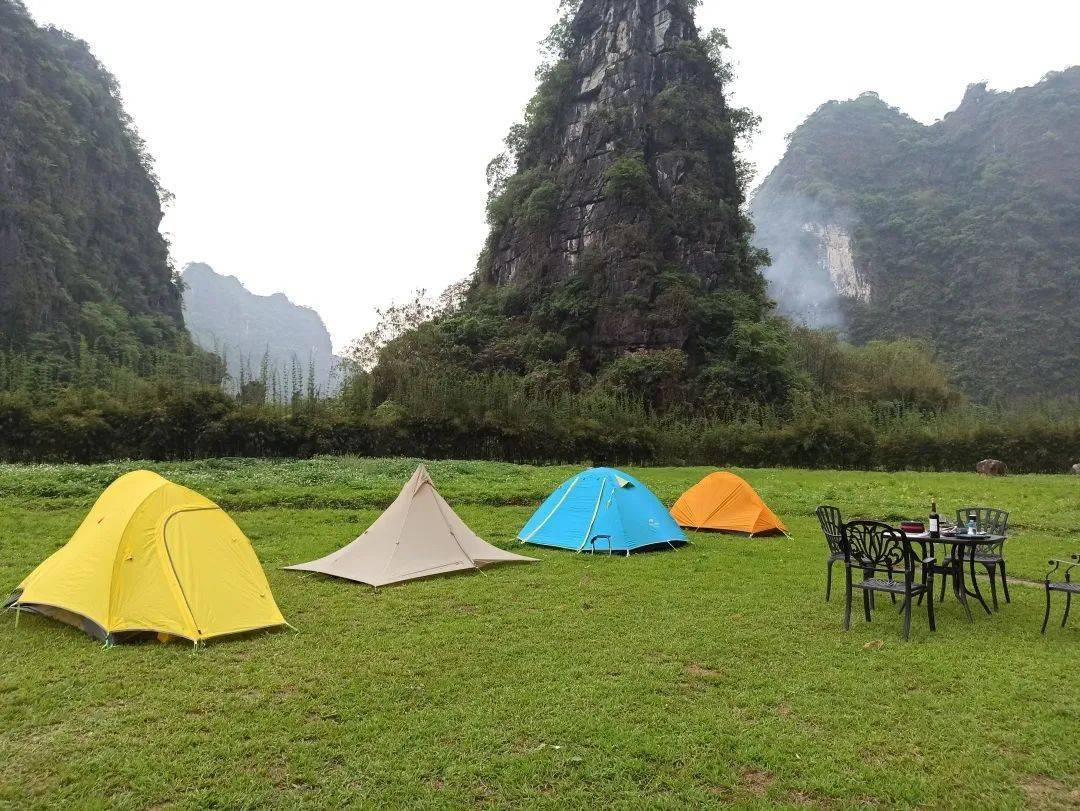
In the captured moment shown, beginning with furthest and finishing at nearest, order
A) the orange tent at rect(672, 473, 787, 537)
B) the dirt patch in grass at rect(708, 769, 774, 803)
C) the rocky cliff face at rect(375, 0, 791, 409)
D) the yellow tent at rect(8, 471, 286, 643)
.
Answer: the rocky cliff face at rect(375, 0, 791, 409) < the orange tent at rect(672, 473, 787, 537) < the yellow tent at rect(8, 471, 286, 643) < the dirt patch in grass at rect(708, 769, 774, 803)

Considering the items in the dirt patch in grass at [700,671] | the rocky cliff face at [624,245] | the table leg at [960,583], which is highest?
the rocky cliff face at [624,245]

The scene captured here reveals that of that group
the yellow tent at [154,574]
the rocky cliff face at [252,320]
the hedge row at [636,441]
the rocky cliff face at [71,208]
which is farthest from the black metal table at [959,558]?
the rocky cliff face at [252,320]

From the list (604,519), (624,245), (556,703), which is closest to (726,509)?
(604,519)

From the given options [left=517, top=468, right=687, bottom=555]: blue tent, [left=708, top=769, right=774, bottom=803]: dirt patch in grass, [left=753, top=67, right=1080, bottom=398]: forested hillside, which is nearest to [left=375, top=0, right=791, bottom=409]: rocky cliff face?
[left=517, top=468, right=687, bottom=555]: blue tent

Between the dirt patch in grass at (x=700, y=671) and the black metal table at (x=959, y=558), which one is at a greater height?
the black metal table at (x=959, y=558)

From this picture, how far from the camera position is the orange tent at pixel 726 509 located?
1309cm

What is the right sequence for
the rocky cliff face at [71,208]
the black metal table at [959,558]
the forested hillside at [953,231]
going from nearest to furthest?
the black metal table at [959,558], the rocky cliff face at [71,208], the forested hillside at [953,231]

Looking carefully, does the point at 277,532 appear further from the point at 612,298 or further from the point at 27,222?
the point at 27,222

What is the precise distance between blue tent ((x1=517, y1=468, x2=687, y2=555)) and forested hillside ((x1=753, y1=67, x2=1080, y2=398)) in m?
52.5

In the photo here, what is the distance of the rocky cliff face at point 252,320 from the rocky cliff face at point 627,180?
86837 millimetres

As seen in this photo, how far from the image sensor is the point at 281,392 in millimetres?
27234

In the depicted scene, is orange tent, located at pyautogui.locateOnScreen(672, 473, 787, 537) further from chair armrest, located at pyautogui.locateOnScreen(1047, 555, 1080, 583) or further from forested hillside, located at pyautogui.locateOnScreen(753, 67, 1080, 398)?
forested hillside, located at pyautogui.locateOnScreen(753, 67, 1080, 398)

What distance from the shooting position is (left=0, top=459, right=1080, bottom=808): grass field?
3971 mm

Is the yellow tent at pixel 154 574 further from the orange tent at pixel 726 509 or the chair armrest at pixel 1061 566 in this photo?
the orange tent at pixel 726 509
